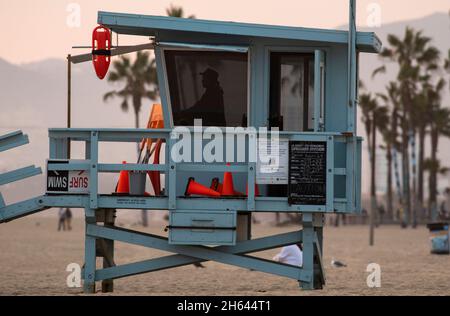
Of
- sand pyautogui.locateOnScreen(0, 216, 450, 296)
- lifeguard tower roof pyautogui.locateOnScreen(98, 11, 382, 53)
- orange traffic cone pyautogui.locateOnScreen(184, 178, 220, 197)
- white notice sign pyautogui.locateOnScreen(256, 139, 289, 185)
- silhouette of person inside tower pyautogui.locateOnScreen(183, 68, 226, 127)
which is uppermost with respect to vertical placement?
lifeguard tower roof pyautogui.locateOnScreen(98, 11, 382, 53)

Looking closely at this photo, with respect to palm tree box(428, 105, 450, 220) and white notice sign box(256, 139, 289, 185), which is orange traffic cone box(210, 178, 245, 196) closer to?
white notice sign box(256, 139, 289, 185)

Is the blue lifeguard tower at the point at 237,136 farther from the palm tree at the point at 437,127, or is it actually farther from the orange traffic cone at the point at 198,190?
the palm tree at the point at 437,127

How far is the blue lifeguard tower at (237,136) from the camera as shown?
18.5 metres

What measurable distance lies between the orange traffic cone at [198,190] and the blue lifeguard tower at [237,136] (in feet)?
0.60

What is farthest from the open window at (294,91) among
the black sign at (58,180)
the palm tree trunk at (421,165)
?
the palm tree trunk at (421,165)

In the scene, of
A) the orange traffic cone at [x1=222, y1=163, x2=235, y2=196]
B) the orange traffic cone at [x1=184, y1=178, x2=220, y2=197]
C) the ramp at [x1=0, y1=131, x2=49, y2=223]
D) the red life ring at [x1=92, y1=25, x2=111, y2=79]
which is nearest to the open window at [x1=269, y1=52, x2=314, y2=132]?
the orange traffic cone at [x1=222, y1=163, x2=235, y2=196]

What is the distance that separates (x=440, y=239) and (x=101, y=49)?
19392 mm

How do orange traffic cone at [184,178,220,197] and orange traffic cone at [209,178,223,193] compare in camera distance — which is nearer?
orange traffic cone at [184,178,220,197]

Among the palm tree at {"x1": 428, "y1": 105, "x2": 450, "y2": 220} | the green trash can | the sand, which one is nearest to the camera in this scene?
the sand

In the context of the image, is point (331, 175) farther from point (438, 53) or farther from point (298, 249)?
point (438, 53)

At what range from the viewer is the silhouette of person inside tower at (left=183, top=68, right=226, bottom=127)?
760 inches

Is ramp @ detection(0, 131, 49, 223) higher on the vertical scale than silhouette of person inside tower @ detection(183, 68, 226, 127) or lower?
lower

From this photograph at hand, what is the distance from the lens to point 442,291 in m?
21.9

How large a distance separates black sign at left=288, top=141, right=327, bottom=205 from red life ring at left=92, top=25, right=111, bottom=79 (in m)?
2.92
